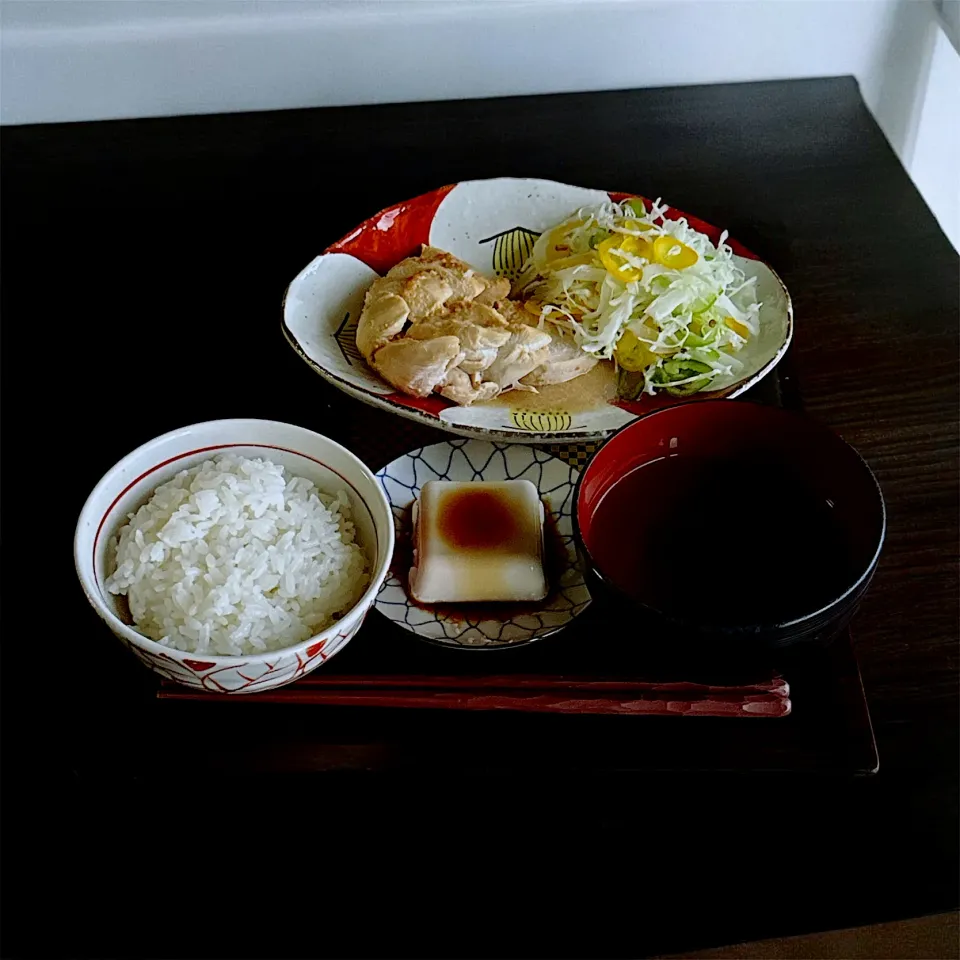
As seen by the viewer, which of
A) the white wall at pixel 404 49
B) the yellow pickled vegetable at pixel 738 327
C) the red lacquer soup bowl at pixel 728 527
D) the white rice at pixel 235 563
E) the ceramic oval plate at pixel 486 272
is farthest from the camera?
the white wall at pixel 404 49

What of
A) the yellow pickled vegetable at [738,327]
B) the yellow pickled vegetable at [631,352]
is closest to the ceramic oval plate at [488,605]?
the yellow pickled vegetable at [631,352]

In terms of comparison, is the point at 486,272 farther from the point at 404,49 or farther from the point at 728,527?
the point at 728,527

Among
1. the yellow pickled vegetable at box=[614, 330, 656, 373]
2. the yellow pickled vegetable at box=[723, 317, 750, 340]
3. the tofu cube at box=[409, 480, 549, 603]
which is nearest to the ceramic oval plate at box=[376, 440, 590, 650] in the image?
the tofu cube at box=[409, 480, 549, 603]

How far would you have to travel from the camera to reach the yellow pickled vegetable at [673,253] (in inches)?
49.8

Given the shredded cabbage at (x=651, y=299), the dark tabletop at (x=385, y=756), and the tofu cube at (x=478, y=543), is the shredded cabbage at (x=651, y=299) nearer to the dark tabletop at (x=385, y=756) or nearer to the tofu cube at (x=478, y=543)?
the dark tabletop at (x=385, y=756)

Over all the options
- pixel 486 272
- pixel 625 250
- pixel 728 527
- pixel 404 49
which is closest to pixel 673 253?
pixel 625 250

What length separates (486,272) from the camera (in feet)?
4.49

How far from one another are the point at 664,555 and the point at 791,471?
0.52 ft

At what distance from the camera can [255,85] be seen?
1.64 meters

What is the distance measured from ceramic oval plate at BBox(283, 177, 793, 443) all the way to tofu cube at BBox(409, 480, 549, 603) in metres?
0.11

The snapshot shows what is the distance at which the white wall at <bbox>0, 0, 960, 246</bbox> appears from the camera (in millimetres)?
1573

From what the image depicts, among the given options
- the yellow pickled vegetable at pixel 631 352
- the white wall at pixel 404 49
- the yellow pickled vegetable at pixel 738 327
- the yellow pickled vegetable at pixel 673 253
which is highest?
the white wall at pixel 404 49

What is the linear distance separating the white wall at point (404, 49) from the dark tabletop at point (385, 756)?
0.37m

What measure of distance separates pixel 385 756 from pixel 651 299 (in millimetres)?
705
